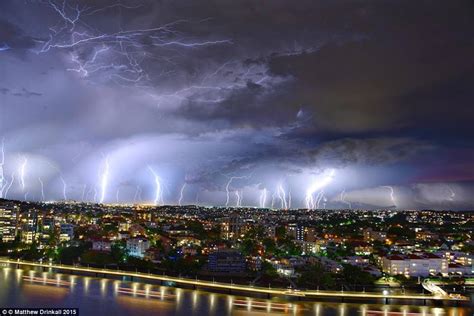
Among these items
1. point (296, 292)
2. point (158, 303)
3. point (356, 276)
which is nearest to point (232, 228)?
point (356, 276)

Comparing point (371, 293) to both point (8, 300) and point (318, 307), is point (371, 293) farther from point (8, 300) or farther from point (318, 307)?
point (8, 300)

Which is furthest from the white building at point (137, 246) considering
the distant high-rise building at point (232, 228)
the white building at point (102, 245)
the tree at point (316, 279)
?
the distant high-rise building at point (232, 228)

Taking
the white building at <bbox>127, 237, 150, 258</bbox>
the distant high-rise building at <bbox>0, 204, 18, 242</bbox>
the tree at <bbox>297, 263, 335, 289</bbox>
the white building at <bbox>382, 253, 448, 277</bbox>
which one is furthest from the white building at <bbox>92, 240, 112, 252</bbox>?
the white building at <bbox>382, 253, 448, 277</bbox>

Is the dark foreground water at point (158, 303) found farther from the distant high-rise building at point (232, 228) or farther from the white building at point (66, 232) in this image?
the distant high-rise building at point (232, 228)

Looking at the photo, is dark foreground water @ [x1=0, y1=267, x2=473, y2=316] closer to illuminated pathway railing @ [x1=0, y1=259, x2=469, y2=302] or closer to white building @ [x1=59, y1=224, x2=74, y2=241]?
illuminated pathway railing @ [x1=0, y1=259, x2=469, y2=302]

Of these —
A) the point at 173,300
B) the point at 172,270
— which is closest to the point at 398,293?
the point at 173,300
